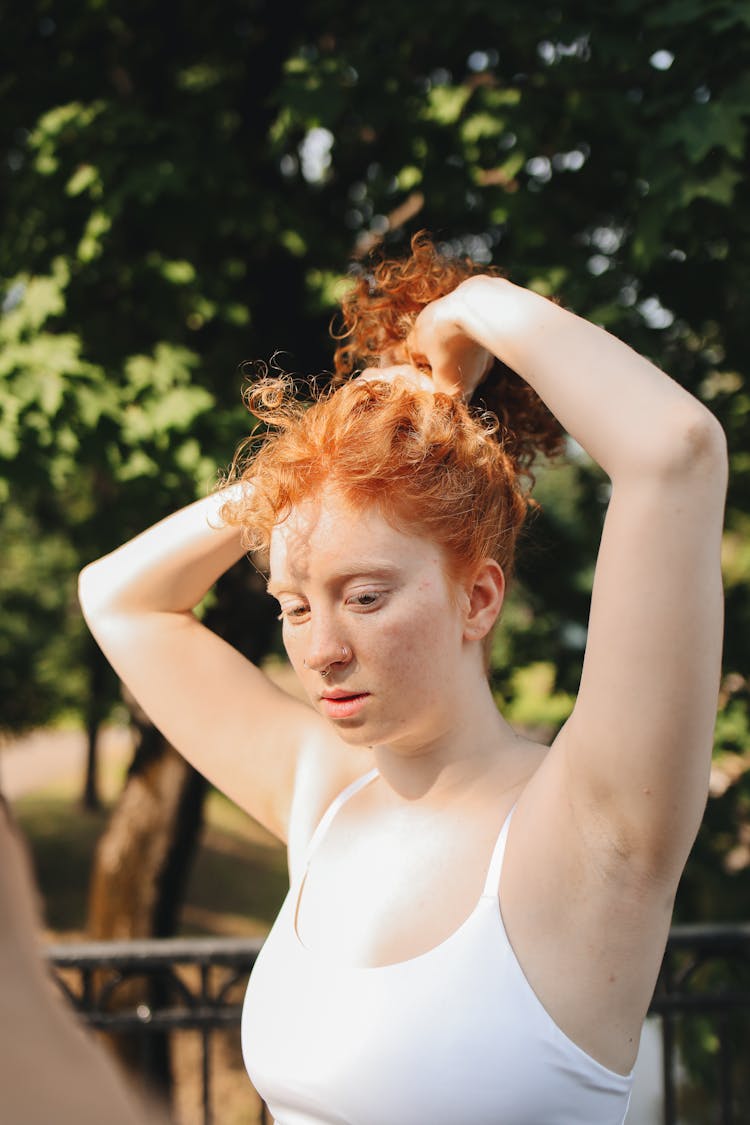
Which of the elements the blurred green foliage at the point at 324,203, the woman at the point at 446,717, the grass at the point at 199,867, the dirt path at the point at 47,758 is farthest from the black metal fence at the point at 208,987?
the dirt path at the point at 47,758

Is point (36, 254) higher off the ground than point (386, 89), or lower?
lower

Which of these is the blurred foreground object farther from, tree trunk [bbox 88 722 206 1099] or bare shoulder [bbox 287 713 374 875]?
tree trunk [bbox 88 722 206 1099]

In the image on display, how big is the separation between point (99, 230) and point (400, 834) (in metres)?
2.68

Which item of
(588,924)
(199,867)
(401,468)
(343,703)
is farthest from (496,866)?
(199,867)

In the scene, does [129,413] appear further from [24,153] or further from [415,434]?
[415,434]

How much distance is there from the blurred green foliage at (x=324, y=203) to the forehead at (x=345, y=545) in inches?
66.6

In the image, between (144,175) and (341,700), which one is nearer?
(341,700)

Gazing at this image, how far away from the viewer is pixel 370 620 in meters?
1.37

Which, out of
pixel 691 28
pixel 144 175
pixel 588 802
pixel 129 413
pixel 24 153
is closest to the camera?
pixel 588 802

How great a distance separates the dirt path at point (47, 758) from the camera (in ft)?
58.5

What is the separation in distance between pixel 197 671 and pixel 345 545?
52cm

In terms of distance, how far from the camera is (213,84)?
427 cm

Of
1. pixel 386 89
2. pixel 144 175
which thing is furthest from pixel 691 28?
pixel 144 175

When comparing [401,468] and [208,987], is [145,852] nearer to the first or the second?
[208,987]
